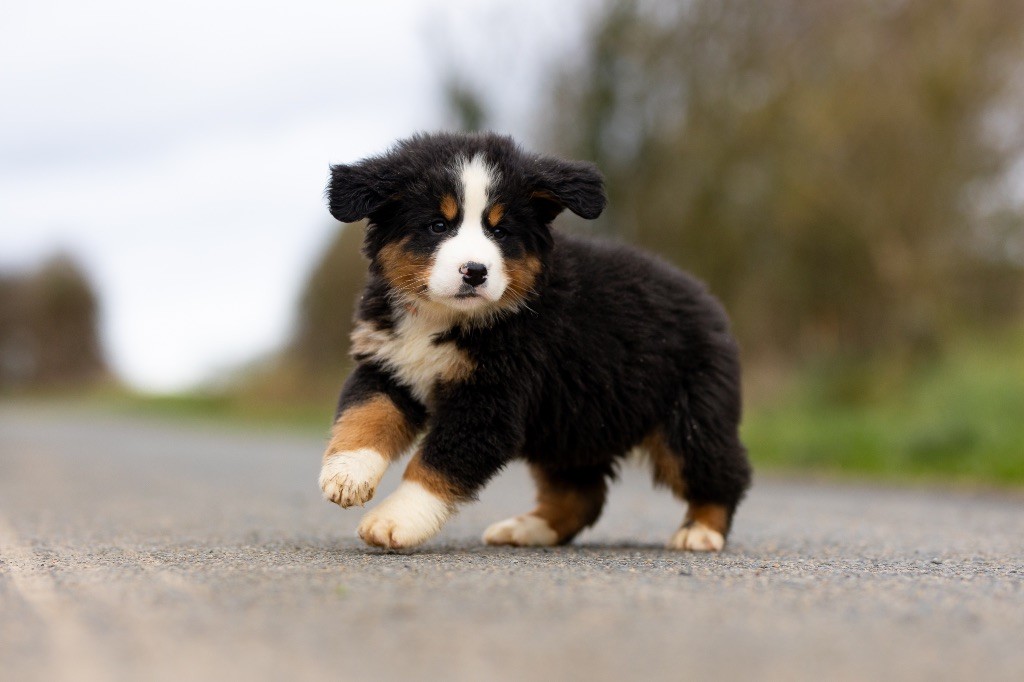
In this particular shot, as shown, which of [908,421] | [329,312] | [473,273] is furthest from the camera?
[329,312]

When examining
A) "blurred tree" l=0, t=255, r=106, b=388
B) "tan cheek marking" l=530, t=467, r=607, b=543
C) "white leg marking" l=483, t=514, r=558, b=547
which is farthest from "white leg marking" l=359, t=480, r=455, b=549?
"blurred tree" l=0, t=255, r=106, b=388

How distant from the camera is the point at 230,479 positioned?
1073cm

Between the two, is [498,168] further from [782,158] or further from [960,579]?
[782,158]

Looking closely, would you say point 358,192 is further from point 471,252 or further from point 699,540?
point 699,540

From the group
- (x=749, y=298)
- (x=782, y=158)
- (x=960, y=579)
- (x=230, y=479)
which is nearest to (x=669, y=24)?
(x=782, y=158)

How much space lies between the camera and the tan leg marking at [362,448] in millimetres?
4590

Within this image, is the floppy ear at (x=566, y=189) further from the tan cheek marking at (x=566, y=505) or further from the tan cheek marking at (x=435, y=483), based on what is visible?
the tan cheek marking at (x=566, y=505)

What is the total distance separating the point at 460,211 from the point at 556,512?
5.91ft

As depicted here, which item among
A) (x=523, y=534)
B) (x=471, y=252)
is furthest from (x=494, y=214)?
(x=523, y=534)

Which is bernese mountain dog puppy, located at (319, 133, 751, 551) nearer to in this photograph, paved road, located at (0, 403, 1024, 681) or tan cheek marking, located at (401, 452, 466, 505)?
tan cheek marking, located at (401, 452, 466, 505)

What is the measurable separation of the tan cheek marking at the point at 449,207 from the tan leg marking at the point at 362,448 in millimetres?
820

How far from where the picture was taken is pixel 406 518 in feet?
15.1

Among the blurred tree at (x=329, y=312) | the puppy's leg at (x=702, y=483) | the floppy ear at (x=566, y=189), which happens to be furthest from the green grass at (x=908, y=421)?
the blurred tree at (x=329, y=312)

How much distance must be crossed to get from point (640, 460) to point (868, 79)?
38.6 feet
